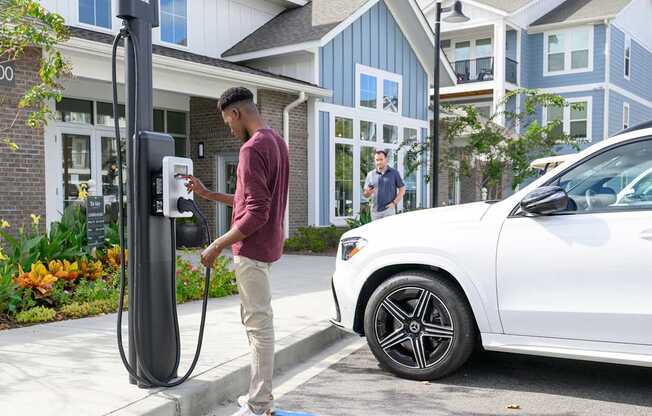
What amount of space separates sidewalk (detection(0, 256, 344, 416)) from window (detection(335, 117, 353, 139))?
28.3 ft

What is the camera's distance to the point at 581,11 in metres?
27.0

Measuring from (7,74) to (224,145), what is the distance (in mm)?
5742

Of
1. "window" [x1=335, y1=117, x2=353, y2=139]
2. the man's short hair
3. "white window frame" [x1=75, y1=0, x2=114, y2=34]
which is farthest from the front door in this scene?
the man's short hair

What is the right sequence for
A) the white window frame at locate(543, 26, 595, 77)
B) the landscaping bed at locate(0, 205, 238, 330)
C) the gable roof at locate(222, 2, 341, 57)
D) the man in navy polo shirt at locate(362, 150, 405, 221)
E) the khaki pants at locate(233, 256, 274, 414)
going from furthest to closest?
the white window frame at locate(543, 26, 595, 77), the gable roof at locate(222, 2, 341, 57), the man in navy polo shirt at locate(362, 150, 405, 221), the landscaping bed at locate(0, 205, 238, 330), the khaki pants at locate(233, 256, 274, 414)

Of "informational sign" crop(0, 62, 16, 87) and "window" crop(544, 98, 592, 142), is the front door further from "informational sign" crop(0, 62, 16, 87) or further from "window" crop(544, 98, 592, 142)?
"window" crop(544, 98, 592, 142)

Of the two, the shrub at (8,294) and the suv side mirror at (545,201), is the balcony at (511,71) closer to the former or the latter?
the suv side mirror at (545,201)

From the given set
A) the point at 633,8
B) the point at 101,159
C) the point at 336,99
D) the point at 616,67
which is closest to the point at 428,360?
the point at 101,159

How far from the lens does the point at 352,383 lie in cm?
458

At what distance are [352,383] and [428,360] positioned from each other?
0.57m

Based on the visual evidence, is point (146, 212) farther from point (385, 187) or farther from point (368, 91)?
point (368, 91)

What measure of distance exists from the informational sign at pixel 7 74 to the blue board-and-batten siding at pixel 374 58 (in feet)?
23.8

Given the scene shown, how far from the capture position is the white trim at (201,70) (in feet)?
32.2

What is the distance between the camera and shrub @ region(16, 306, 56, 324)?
588cm

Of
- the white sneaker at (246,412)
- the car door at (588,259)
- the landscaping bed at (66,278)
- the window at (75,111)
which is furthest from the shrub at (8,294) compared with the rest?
the window at (75,111)
